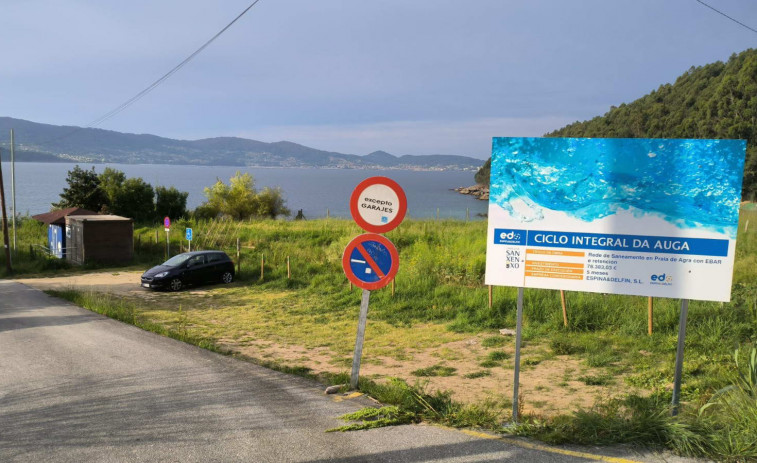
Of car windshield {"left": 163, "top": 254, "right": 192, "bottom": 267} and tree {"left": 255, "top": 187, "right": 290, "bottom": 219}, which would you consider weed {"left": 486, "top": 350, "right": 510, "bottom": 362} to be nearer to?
car windshield {"left": 163, "top": 254, "right": 192, "bottom": 267}

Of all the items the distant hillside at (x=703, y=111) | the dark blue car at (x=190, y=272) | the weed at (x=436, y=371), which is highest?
the distant hillside at (x=703, y=111)

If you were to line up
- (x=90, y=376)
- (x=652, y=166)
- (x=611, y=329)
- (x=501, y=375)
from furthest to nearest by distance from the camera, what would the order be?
(x=611, y=329), (x=501, y=375), (x=90, y=376), (x=652, y=166)

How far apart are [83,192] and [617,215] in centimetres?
5223

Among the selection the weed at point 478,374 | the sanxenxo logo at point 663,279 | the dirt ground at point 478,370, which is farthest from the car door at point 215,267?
the sanxenxo logo at point 663,279

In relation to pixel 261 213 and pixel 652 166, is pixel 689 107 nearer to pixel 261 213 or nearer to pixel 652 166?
pixel 261 213

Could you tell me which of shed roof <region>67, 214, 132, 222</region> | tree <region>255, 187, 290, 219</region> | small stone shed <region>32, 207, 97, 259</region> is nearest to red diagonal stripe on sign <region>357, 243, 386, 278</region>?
shed roof <region>67, 214, 132, 222</region>

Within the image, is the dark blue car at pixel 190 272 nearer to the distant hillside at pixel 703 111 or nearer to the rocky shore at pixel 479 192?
the distant hillside at pixel 703 111

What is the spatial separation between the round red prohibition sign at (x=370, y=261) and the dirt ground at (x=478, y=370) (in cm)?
192

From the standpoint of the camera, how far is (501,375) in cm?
774

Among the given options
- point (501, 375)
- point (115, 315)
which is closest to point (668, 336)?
point (501, 375)

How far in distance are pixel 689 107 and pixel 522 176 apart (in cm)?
6185

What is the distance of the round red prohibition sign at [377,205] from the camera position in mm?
5504

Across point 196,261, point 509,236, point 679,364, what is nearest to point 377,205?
point 509,236

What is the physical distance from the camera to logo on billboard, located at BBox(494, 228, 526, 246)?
480 centimetres
